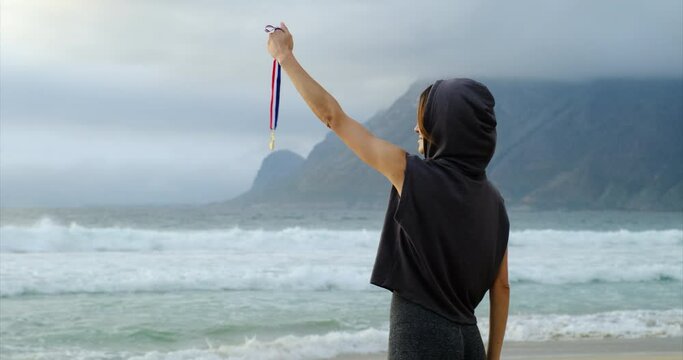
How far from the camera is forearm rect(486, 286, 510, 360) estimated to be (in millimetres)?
1986

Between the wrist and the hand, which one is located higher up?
the hand

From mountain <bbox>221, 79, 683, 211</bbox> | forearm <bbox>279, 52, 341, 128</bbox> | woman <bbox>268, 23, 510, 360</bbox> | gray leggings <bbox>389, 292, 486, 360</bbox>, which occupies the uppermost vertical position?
mountain <bbox>221, 79, 683, 211</bbox>

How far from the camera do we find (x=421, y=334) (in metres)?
1.76

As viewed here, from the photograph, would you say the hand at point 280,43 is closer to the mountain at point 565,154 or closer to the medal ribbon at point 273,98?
the medal ribbon at point 273,98

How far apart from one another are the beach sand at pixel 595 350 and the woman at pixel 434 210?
531cm

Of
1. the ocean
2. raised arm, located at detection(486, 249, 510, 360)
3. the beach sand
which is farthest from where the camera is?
the ocean

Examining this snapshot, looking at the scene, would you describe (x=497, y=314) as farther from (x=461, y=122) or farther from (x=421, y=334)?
(x=461, y=122)

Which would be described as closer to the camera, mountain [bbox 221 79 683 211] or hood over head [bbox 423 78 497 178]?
hood over head [bbox 423 78 497 178]

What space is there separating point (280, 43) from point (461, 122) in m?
0.43

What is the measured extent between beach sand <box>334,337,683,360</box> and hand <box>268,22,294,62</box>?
5.42 meters

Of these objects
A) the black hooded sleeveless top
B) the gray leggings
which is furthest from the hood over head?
the gray leggings

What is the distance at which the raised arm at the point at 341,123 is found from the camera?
5.63ft

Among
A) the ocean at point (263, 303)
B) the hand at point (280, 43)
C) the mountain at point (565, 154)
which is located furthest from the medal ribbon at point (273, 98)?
the mountain at point (565, 154)

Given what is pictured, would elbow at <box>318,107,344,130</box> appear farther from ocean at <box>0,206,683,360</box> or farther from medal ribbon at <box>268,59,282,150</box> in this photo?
ocean at <box>0,206,683,360</box>
